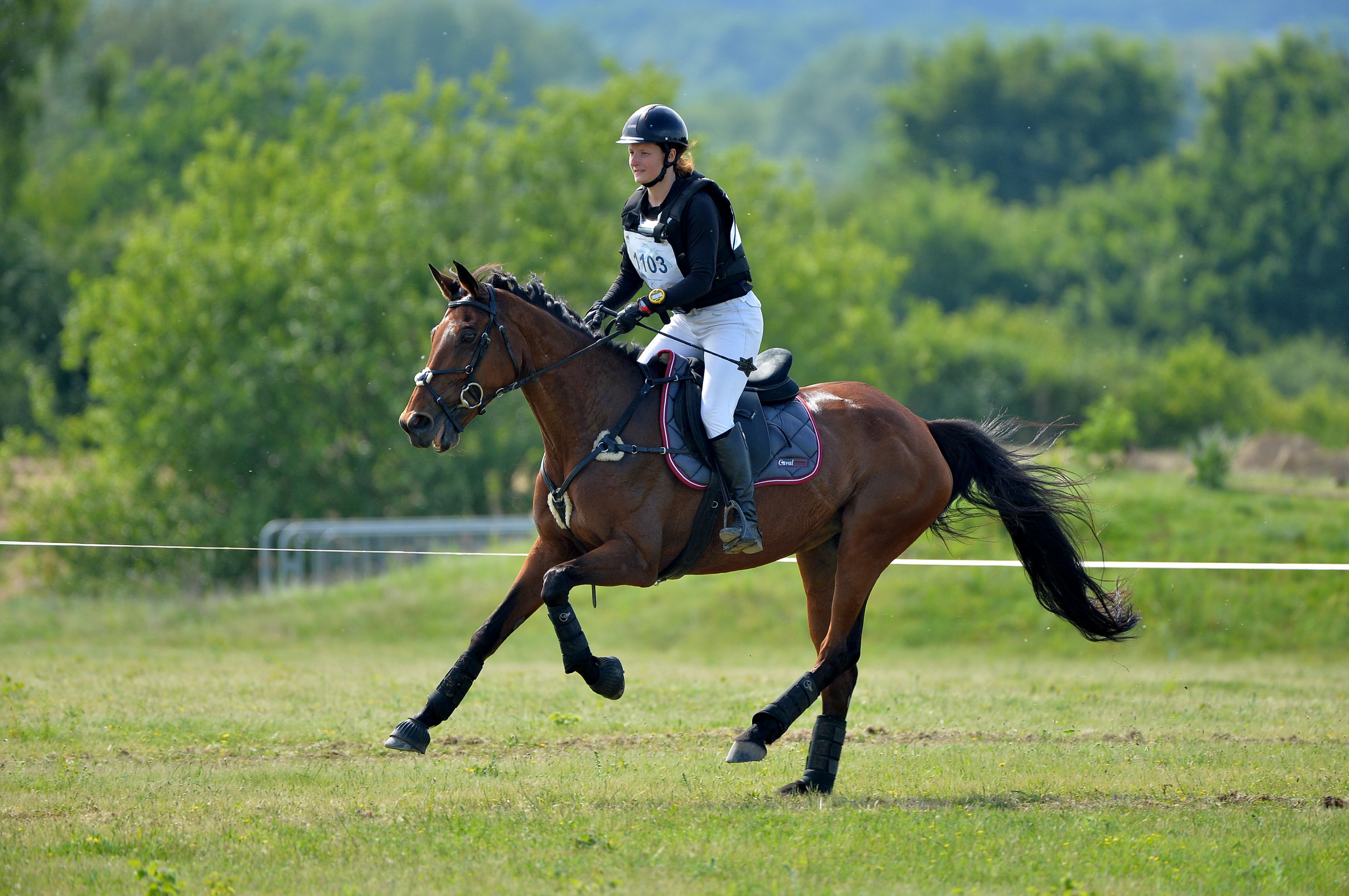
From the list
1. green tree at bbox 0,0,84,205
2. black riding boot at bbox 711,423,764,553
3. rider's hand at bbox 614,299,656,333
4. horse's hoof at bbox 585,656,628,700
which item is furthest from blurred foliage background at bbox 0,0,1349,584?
horse's hoof at bbox 585,656,628,700

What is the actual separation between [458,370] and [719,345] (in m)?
1.61

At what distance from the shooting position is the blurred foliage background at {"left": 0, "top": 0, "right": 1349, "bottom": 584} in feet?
97.0

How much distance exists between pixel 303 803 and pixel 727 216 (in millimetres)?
4030

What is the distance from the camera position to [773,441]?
839cm

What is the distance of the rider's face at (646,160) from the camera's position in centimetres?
788

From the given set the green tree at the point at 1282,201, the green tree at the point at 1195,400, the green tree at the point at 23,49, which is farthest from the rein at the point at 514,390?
the green tree at the point at 1282,201

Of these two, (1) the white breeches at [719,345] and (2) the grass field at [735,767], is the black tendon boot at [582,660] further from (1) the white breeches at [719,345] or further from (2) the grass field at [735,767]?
(1) the white breeches at [719,345]

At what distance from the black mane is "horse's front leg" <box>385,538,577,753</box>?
1204mm

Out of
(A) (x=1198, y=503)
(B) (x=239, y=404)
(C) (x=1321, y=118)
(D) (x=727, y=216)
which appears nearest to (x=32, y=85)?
(B) (x=239, y=404)

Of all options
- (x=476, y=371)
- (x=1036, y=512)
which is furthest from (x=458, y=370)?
(x=1036, y=512)

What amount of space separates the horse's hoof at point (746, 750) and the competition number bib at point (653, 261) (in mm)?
2599

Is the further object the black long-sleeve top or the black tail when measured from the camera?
the black tail

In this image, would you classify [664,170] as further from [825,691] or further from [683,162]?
[825,691]

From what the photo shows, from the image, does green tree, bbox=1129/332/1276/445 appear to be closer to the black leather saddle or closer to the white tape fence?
the white tape fence
